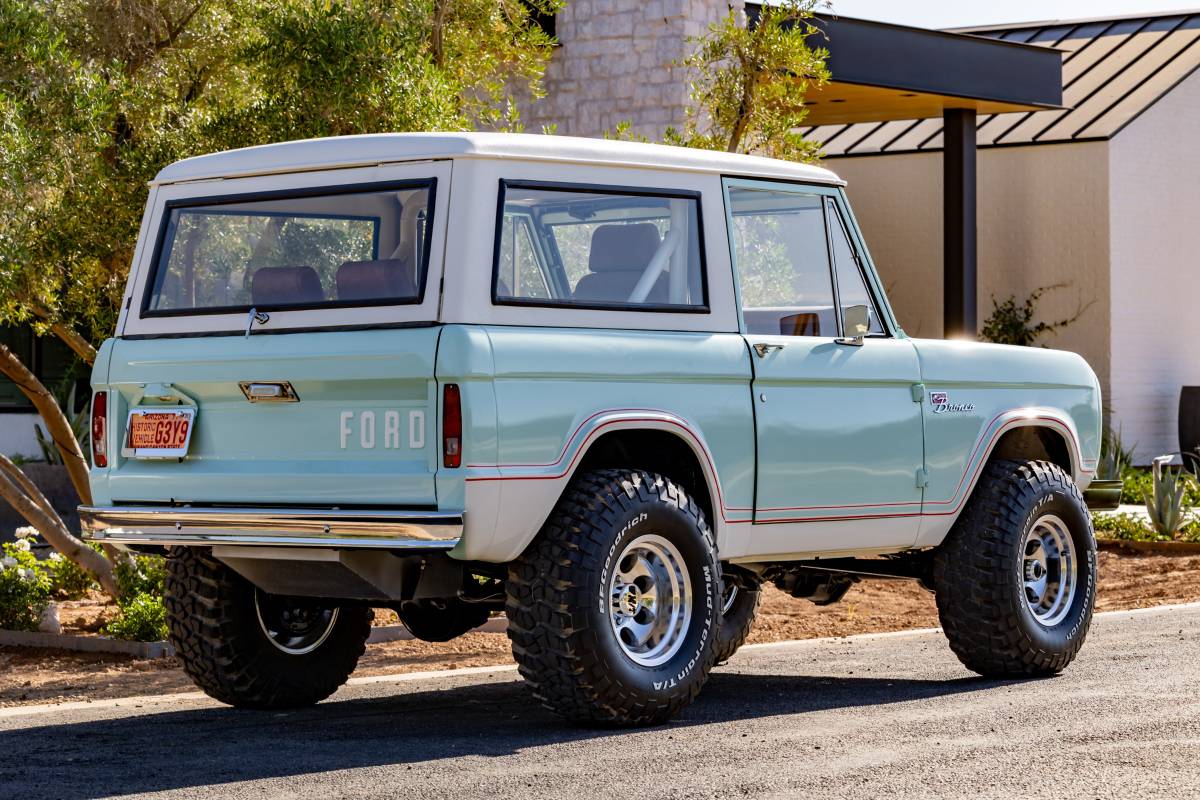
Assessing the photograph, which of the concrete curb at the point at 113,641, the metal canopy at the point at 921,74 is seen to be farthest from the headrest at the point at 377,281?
the metal canopy at the point at 921,74

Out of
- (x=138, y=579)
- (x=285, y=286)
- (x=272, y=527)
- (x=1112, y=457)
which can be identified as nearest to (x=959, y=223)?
(x=1112, y=457)

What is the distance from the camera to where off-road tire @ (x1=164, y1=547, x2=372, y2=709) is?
24.4 feet

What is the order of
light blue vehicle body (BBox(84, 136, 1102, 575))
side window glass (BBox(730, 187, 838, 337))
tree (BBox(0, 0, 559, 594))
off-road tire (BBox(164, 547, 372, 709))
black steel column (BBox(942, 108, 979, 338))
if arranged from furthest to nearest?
black steel column (BBox(942, 108, 979, 338)) < tree (BBox(0, 0, 559, 594)) < side window glass (BBox(730, 187, 838, 337)) < off-road tire (BBox(164, 547, 372, 709)) < light blue vehicle body (BBox(84, 136, 1102, 575))

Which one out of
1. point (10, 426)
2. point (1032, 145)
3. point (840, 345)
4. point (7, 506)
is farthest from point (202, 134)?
point (1032, 145)

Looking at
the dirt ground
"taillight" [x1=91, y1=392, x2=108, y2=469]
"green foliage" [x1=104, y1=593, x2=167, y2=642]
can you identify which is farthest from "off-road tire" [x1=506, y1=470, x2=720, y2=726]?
"green foliage" [x1=104, y1=593, x2=167, y2=642]

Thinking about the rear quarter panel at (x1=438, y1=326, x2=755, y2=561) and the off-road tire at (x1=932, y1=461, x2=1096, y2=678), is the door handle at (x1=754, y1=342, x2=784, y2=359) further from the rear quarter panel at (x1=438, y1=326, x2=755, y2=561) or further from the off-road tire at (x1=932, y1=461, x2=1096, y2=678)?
the off-road tire at (x1=932, y1=461, x2=1096, y2=678)

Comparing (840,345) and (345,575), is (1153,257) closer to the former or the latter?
(840,345)

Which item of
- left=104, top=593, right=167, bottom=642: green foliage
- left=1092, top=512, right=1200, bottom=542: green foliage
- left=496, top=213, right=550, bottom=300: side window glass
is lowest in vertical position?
left=104, top=593, right=167, bottom=642: green foliage

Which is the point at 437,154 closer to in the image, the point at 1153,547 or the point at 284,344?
the point at 284,344

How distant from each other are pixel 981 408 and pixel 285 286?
10.6ft

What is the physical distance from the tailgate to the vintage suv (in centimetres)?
1

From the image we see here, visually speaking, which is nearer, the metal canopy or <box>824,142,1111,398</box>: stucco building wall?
the metal canopy

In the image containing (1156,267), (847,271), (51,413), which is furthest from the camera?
(1156,267)

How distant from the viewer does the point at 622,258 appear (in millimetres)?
7207
